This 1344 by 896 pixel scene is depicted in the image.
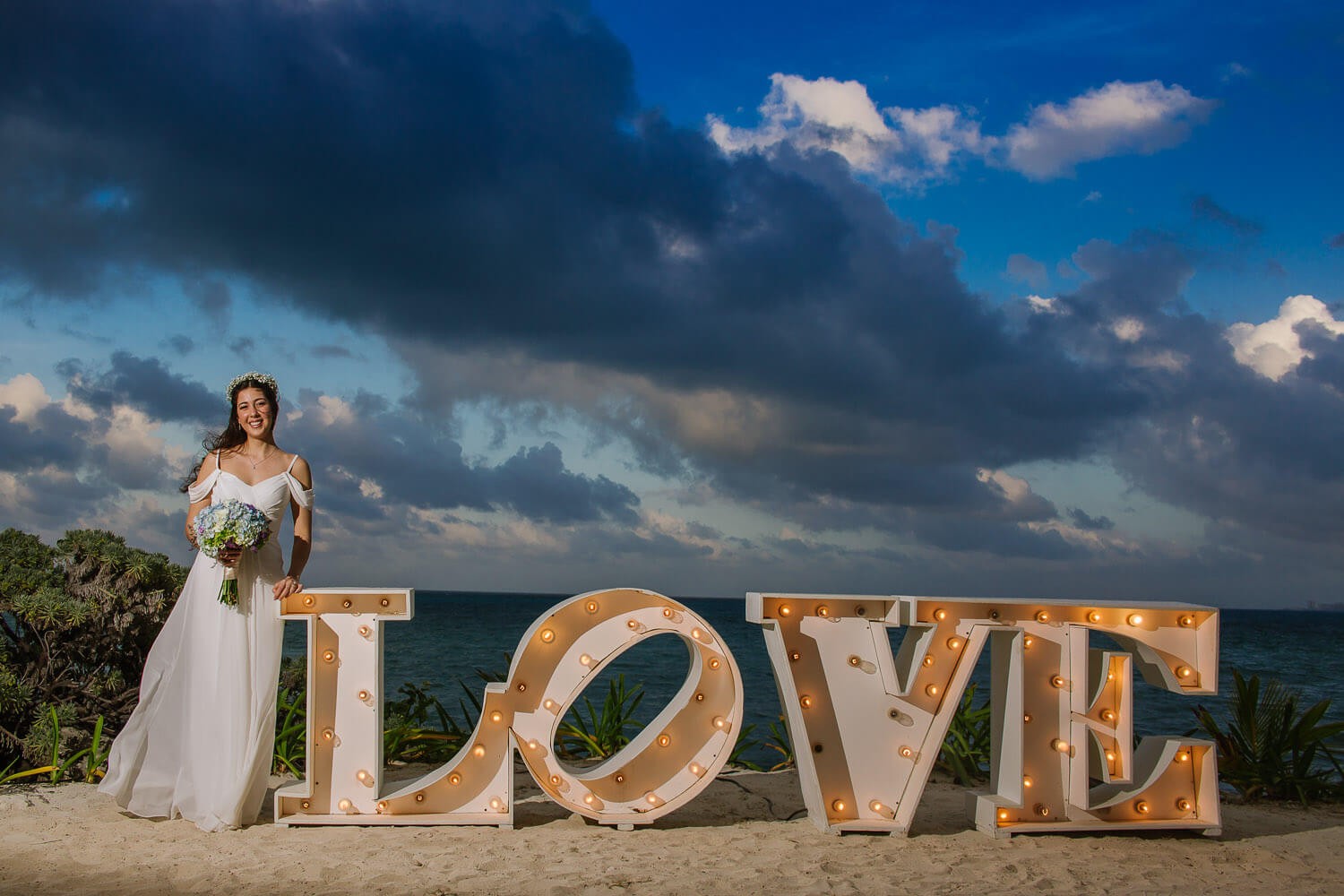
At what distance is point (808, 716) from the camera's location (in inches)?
230

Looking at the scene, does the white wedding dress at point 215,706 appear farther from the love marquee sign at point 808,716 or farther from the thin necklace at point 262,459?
the love marquee sign at point 808,716

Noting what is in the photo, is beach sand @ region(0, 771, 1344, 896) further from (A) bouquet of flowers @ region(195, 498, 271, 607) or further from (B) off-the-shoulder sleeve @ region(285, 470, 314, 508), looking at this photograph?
(B) off-the-shoulder sleeve @ region(285, 470, 314, 508)

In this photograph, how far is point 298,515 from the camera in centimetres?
614

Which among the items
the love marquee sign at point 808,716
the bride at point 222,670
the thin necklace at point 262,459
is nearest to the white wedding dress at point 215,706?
the bride at point 222,670

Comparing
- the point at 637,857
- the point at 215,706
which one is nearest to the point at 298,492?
the point at 215,706

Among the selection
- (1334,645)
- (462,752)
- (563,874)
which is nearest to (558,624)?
(462,752)

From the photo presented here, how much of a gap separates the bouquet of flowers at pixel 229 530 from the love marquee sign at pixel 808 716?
400 millimetres

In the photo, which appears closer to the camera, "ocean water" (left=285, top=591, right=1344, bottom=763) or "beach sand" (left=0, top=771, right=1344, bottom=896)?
"beach sand" (left=0, top=771, right=1344, bottom=896)

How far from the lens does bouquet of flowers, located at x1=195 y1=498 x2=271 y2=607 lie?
221 inches

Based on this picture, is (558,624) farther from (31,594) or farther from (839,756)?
(31,594)

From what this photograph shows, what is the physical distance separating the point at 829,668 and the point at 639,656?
25907mm

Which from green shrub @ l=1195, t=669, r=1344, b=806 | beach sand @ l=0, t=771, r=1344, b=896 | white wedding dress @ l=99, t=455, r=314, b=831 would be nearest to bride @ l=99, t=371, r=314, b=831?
white wedding dress @ l=99, t=455, r=314, b=831

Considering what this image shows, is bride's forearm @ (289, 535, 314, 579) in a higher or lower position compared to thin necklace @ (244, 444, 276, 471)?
lower

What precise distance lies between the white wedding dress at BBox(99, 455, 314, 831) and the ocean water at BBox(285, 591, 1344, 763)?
1647 mm
